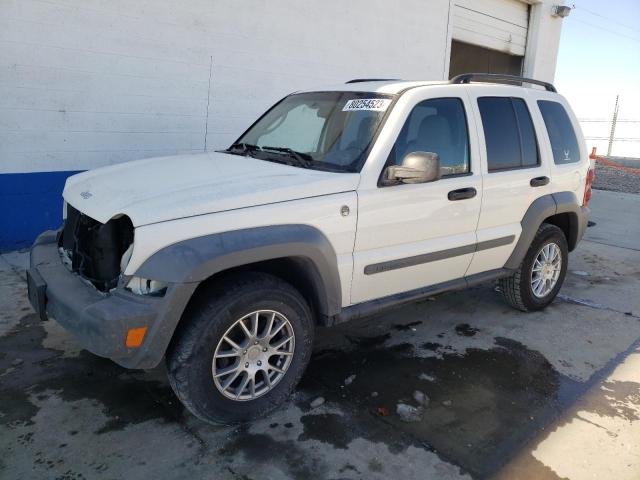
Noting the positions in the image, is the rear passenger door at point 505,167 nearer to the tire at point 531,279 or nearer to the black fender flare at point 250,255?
the tire at point 531,279

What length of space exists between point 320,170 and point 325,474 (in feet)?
5.60

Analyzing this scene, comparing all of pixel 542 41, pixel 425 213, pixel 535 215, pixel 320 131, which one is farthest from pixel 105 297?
pixel 542 41

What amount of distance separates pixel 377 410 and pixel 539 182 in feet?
7.70

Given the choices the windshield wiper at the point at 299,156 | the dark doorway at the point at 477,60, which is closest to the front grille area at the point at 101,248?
the windshield wiper at the point at 299,156

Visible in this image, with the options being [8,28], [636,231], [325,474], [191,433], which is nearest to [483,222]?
[325,474]

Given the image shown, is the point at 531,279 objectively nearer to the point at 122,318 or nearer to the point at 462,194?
the point at 462,194

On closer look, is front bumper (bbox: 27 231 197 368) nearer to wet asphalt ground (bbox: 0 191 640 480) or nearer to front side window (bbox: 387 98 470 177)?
wet asphalt ground (bbox: 0 191 640 480)

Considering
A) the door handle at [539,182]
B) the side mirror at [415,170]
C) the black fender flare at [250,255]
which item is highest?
the side mirror at [415,170]

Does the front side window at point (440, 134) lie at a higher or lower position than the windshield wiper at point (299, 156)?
higher

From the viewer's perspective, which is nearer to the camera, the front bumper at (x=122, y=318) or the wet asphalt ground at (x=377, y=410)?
the front bumper at (x=122, y=318)

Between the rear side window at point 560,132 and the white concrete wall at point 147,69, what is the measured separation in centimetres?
414

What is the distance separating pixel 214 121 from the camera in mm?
7184

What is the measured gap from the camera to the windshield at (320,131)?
11.3 ft

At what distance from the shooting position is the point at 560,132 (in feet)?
15.5
